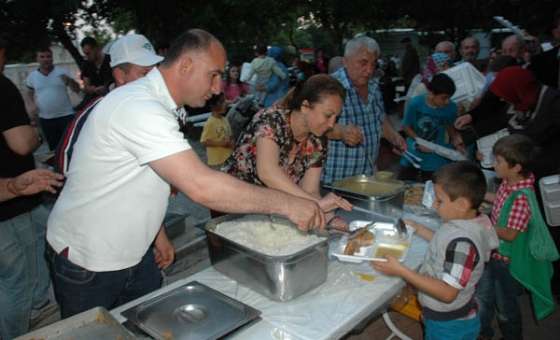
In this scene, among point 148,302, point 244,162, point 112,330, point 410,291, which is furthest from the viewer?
point 410,291

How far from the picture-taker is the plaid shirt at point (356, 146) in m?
2.87

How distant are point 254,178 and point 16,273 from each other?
1331 millimetres

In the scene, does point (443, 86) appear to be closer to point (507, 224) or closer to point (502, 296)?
point (507, 224)

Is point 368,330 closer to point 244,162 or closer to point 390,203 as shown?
A: point 390,203

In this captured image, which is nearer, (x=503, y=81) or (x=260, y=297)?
(x=260, y=297)

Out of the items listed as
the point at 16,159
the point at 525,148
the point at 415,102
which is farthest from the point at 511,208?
the point at 16,159

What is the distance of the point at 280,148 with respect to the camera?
1.99m

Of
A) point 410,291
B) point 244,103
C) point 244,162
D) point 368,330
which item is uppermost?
point 244,162

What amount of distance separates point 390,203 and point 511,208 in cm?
60

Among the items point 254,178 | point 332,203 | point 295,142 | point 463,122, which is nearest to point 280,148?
point 295,142

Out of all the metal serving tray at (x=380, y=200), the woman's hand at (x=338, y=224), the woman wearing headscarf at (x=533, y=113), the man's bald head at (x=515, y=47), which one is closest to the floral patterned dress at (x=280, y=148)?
the metal serving tray at (x=380, y=200)

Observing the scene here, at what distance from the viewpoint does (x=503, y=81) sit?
295cm

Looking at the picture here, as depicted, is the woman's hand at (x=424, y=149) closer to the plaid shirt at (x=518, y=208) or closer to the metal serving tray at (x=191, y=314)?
the plaid shirt at (x=518, y=208)

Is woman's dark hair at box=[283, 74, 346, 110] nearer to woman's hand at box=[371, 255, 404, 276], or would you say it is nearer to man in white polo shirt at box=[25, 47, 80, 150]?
woman's hand at box=[371, 255, 404, 276]
